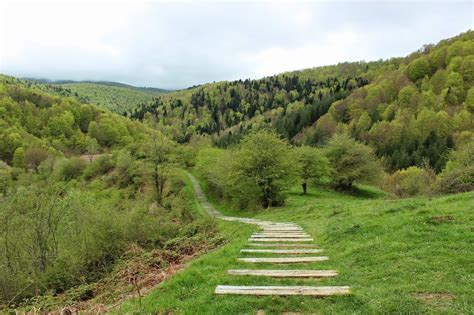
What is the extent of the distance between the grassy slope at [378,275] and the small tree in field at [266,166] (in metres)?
19.6

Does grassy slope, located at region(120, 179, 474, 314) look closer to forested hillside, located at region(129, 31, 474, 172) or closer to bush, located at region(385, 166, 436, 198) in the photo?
bush, located at region(385, 166, 436, 198)

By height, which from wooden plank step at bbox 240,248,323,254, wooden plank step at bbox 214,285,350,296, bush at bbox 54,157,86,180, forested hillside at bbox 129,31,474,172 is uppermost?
forested hillside at bbox 129,31,474,172

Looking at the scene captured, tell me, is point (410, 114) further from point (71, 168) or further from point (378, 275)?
point (378, 275)

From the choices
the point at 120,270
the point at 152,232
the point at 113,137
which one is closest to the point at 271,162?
the point at 152,232

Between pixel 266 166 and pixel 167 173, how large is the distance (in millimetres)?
17779

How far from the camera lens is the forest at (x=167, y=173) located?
1504cm

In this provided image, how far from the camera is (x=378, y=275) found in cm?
763

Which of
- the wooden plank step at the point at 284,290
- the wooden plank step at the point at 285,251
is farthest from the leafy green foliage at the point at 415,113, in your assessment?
the wooden plank step at the point at 284,290

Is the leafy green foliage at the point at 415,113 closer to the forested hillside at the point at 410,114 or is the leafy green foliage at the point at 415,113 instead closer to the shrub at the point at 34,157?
the forested hillside at the point at 410,114

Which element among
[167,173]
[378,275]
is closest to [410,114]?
[167,173]

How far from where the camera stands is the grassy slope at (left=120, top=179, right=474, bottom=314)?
624 centimetres

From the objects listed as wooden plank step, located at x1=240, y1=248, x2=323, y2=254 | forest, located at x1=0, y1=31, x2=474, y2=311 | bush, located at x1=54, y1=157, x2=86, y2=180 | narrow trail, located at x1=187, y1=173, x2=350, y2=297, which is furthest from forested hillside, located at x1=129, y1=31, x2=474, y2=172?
wooden plank step, located at x1=240, y1=248, x2=323, y2=254

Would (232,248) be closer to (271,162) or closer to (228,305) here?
(228,305)

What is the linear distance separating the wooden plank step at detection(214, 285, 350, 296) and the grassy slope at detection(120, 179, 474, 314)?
0.18 metres
